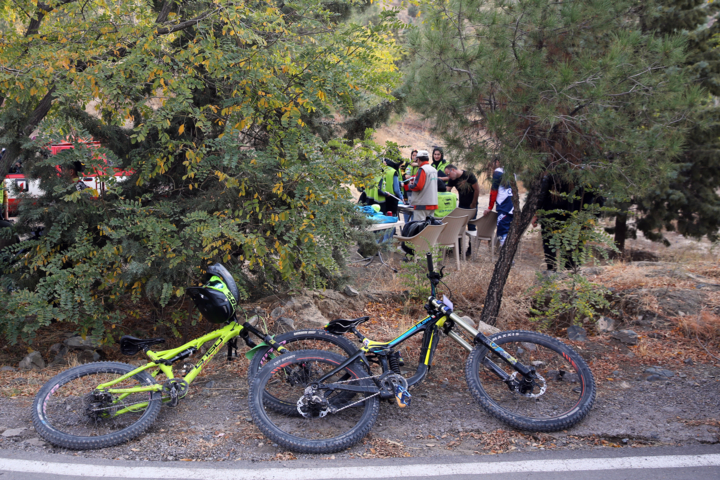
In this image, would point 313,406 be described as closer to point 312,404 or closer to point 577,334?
point 312,404

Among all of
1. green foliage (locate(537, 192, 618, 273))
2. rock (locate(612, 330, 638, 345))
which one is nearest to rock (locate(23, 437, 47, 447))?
green foliage (locate(537, 192, 618, 273))

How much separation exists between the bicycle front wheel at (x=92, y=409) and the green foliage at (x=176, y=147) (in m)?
1.23

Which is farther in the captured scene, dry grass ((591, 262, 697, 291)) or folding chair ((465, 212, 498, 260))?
folding chair ((465, 212, 498, 260))

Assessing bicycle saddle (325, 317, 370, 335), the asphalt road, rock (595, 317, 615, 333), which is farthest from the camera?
→ rock (595, 317, 615, 333)

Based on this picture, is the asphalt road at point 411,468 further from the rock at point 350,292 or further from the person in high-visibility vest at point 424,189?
the person in high-visibility vest at point 424,189

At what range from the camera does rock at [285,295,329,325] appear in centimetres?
582

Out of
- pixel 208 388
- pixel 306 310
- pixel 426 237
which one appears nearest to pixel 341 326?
pixel 208 388

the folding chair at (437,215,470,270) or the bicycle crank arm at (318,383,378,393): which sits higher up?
the folding chair at (437,215,470,270)

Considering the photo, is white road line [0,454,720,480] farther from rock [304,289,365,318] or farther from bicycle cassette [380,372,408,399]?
rock [304,289,365,318]

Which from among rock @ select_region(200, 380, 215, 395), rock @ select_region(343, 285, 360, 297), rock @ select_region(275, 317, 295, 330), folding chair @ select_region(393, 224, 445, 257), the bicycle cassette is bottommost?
rock @ select_region(200, 380, 215, 395)

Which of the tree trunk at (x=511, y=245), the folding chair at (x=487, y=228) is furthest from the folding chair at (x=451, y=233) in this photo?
the tree trunk at (x=511, y=245)

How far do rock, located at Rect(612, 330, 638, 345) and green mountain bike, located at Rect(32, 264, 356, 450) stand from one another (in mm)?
3113

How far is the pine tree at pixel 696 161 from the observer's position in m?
9.56

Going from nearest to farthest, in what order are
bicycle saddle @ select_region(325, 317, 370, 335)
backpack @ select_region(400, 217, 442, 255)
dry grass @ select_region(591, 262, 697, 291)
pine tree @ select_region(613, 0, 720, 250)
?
1. bicycle saddle @ select_region(325, 317, 370, 335)
2. dry grass @ select_region(591, 262, 697, 291)
3. backpack @ select_region(400, 217, 442, 255)
4. pine tree @ select_region(613, 0, 720, 250)
